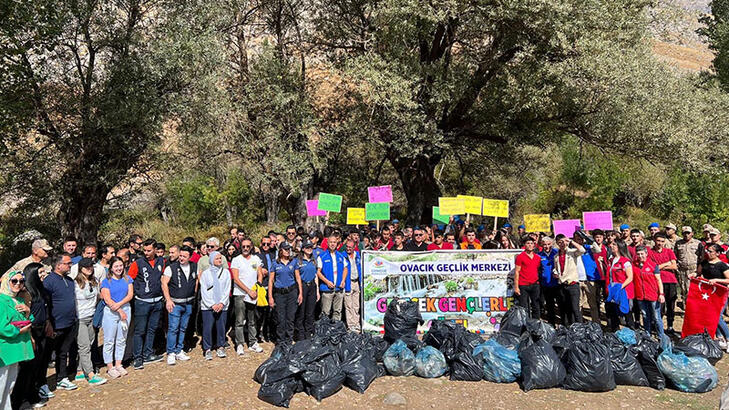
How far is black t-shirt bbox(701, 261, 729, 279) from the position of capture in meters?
7.04

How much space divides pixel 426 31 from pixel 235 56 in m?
5.71

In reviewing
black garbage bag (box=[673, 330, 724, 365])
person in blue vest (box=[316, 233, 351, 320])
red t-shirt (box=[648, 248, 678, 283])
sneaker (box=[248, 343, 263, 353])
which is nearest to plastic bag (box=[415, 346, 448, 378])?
person in blue vest (box=[316, 233, 351, 320])

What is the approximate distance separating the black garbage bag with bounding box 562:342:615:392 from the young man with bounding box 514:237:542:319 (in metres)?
1.73

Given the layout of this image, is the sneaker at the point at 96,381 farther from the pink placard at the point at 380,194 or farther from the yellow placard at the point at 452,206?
the yellow placard at the point at 452,206

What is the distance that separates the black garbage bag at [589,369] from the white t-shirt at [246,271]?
4461mm

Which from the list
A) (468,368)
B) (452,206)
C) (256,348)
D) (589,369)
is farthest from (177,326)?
(452,206)

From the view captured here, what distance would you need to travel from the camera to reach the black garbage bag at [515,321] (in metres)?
6.83

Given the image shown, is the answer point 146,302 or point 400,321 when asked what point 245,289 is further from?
point 400,321

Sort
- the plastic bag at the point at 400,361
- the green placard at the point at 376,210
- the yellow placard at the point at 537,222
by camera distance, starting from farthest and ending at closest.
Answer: the green placard at the point at 376,210, the yellow placard at the point at 537,222, the plastic bag at the point at 400,361

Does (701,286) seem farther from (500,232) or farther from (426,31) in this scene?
(426,31)

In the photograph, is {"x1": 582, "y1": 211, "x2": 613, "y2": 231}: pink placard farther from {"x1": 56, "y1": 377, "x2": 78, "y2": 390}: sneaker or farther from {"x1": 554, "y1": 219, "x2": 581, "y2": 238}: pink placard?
{"x1": 56, "y1": 377, "x2": 78, "y2": 390}: sneaker

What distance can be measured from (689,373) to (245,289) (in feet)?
19.1

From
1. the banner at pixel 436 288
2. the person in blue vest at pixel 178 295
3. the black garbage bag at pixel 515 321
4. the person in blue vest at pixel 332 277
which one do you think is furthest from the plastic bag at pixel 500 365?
the person in blue vest at pixel 178 295

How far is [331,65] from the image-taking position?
13750 mm
